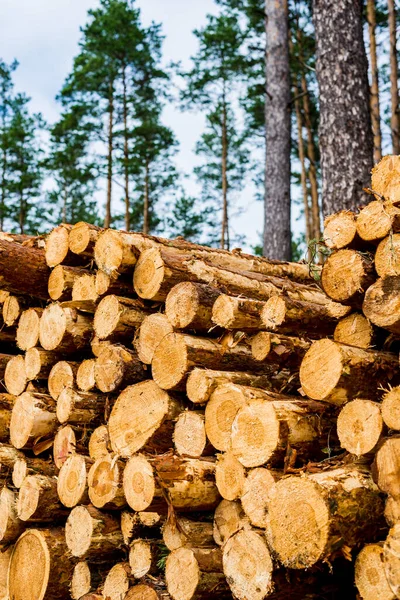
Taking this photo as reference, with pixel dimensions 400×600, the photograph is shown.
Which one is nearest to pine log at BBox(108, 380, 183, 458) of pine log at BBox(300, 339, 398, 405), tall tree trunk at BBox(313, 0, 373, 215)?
pine log at BBox(300, 339, 398, 405)

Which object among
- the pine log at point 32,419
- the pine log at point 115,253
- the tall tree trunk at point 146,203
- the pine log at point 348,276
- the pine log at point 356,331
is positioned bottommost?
the pine log at point 32,419

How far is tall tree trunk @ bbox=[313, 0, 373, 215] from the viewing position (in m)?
6.40

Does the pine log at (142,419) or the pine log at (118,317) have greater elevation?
the pine log at (118,317)

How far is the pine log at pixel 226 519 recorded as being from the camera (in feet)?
10.3

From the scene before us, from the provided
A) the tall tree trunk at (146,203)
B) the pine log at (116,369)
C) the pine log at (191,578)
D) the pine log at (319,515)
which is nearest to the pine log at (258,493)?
the pine log at (319,515)

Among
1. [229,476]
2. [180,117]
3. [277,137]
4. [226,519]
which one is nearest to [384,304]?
[229,476]

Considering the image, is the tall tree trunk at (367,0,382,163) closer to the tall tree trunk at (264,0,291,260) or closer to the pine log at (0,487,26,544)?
the tall tree trunk at (264,0,291,260)

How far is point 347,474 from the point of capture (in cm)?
265

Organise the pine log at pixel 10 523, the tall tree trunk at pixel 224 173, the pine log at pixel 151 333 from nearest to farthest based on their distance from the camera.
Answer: the pine log at pixel 151 333 < the pine log at pixel 10 523 < the tall tree trunk at pixel 224 173

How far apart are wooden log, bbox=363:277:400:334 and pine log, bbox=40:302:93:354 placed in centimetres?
200

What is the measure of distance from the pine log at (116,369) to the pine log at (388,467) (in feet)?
5.49

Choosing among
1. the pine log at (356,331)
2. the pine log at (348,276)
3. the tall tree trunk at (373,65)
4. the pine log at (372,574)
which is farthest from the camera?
the tall tree trunk at (373,65)

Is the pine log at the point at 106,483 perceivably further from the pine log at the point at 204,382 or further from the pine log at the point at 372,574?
the pine log at the point at 372,574

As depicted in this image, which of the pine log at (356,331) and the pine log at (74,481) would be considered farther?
the pine log at (74,481)
